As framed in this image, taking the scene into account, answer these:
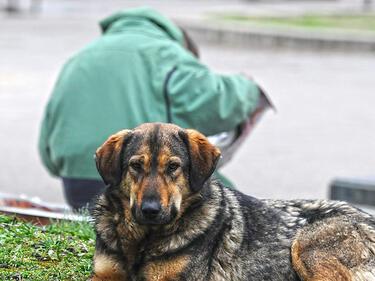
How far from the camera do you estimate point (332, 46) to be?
18.1 m

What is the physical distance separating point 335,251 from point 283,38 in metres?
15.1

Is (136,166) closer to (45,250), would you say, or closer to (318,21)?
(45,250)

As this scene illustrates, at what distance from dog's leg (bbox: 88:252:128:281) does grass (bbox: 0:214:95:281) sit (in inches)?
19.8

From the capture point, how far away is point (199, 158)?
3600 millimetres

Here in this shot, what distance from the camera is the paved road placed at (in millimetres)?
9305

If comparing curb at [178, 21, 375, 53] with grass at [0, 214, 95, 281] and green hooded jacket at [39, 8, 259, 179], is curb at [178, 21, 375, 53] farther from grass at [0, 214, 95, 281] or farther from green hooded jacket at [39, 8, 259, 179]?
grass at [0, 214, 95, 281]

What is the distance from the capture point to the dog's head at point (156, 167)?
11.1 feet

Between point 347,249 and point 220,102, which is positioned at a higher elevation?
point 347,249

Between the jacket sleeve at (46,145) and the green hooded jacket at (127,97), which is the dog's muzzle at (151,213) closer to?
the green hooded jacket at (127,97)

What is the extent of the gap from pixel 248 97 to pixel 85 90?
1213 millimetres

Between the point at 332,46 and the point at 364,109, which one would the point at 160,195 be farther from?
the point at 332,46

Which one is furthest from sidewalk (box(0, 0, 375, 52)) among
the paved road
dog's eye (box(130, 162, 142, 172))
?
dog's eye (box(130, 162, 142, 172))

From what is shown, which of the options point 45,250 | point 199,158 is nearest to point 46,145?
point 45,250

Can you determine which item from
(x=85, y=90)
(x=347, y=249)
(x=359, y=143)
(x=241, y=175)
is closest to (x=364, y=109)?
(x=359, y=143)
